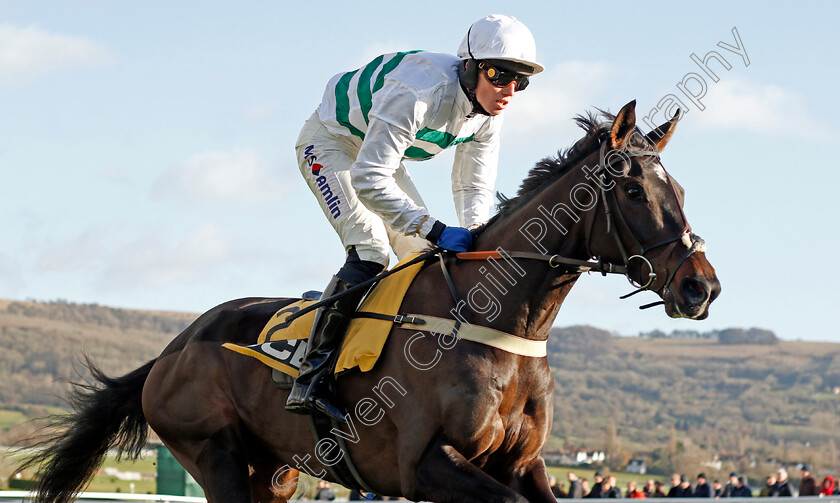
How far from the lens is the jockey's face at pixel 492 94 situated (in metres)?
4.83

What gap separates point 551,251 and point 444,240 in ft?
1.74

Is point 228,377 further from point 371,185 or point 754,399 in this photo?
point 754,399

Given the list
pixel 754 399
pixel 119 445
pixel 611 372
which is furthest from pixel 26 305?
pixel 119 445

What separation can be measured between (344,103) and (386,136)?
661 millimetres

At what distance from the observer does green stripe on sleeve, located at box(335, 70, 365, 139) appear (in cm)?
A: 530

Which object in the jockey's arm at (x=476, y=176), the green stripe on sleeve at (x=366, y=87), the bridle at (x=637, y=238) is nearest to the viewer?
the bridle at (x=637, y=238)

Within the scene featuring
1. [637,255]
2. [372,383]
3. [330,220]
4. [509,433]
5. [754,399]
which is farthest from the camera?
[754,399]

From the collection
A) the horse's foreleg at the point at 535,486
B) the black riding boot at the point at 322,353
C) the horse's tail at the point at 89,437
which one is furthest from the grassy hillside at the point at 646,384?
the black riding boot at the point at 322,353

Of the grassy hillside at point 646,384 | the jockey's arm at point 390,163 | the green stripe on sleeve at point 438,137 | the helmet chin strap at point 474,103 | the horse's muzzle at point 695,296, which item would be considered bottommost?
the horse's muzzle at point 695,296

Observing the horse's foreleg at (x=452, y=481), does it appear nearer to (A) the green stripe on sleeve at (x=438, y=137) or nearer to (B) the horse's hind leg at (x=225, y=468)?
(B) the horse's hind leg at (x=225, y=468)

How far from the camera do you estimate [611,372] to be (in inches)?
4230

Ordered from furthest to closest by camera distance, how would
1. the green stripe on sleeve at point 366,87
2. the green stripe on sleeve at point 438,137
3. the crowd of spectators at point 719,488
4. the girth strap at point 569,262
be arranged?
1. the crowd of spectators at point 719,488
2. the green stripe on sleeve at point 366,87
3. the green stripe on sleeve at point 438,137
4. the girth strap at point 569,262

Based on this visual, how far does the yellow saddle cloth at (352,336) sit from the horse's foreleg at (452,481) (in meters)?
0.60

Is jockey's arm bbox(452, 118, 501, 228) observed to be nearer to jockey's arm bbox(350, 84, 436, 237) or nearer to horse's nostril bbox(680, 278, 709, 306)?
jockey's arm bbox(350, 84, 436, 237)
